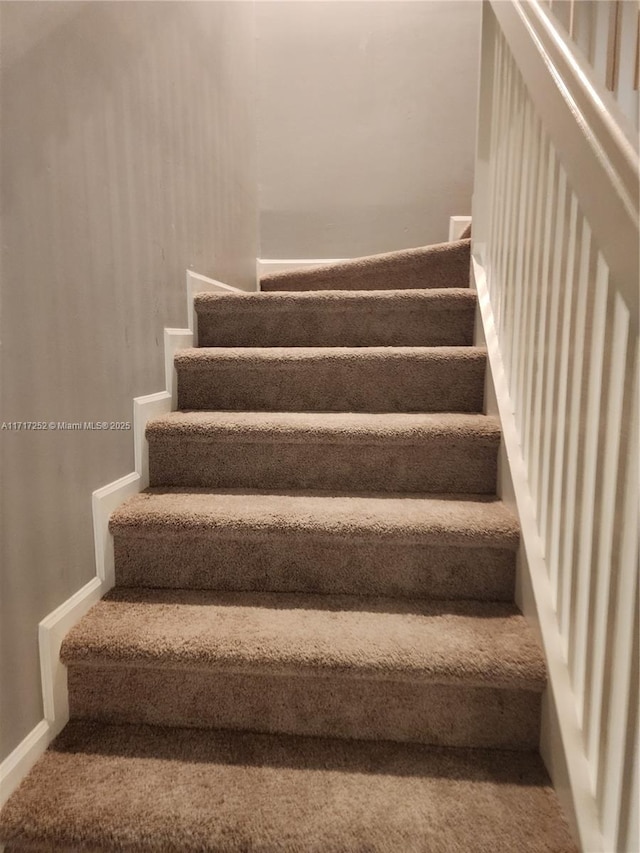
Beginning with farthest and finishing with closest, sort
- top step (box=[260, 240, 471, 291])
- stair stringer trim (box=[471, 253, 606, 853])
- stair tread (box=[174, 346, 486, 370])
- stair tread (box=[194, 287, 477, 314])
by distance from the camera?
1. top step (box=[260, 240, 471, 291])
2. stair tread (box=[194, 287, 477, 314])
3. stair tread (box=[174, 346, 486, 370])
4. stair stringer trim (box=[471, 253, 606, 853])

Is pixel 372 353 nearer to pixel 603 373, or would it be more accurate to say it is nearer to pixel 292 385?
pixel 292 385

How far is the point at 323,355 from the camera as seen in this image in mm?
1552

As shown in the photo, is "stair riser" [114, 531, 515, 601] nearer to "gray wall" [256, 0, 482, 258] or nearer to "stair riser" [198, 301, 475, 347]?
"stair riser" [198, 301, 475, 347]

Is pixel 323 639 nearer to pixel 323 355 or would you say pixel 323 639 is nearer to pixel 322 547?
pixel 322 547

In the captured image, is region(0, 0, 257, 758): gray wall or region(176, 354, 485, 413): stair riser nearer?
region(0, 0, 257, 758): gray wall

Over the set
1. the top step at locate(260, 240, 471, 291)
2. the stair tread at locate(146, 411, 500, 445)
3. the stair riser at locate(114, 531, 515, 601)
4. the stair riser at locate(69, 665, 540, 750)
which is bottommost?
the stair riser at locate(69, 665, 540, 750)

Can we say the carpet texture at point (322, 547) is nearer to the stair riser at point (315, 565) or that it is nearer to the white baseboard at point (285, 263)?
the stair riser at point (315, 565)

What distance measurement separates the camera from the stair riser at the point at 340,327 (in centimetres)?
170

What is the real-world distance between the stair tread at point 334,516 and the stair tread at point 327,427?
0.52 ft

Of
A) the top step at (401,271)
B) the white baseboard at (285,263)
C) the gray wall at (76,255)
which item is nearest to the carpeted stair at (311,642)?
the gray wall at (76,255)

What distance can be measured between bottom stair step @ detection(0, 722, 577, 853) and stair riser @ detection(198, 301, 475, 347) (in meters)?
1.17

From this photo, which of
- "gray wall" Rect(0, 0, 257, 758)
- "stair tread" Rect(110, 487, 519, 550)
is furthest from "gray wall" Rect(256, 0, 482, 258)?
"stair tread" Rect(110, 487, 519, 550)

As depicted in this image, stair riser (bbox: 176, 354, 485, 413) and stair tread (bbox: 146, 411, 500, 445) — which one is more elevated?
stair riser (bbox: 176, 354, 485, 413)

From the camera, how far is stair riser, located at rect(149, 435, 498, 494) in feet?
4.41
